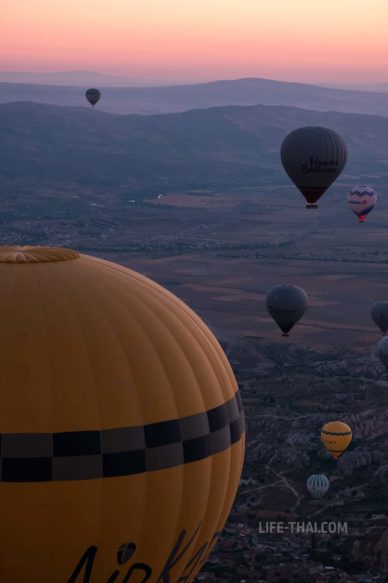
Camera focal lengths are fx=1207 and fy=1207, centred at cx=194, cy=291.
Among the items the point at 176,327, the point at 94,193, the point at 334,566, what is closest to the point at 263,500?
the point at 334,566

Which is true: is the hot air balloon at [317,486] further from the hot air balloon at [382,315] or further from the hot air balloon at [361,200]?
the hot air balloon at [361,200]

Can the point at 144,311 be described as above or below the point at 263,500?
above

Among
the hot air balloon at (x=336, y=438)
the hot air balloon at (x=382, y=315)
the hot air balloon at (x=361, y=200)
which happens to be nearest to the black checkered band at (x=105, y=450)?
the hot air balloon at (x=336, y=438)

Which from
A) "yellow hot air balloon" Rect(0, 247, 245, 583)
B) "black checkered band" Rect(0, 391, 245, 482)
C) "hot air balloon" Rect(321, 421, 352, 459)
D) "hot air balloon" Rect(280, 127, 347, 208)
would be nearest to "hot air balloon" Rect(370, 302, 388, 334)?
"hot air balloon" Rect(321, 421, 352, 459)

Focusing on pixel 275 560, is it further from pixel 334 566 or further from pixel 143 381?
pixel 143 381

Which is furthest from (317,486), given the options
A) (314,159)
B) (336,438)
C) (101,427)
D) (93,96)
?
(93,96)

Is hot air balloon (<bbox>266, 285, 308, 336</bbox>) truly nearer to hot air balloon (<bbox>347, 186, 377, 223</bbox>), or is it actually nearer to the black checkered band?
hot air balloon (<bbox>347, 186, 377, 223</bbox>)

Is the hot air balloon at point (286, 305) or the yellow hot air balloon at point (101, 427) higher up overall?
the yellow hot air balloon at point (101, 427)
